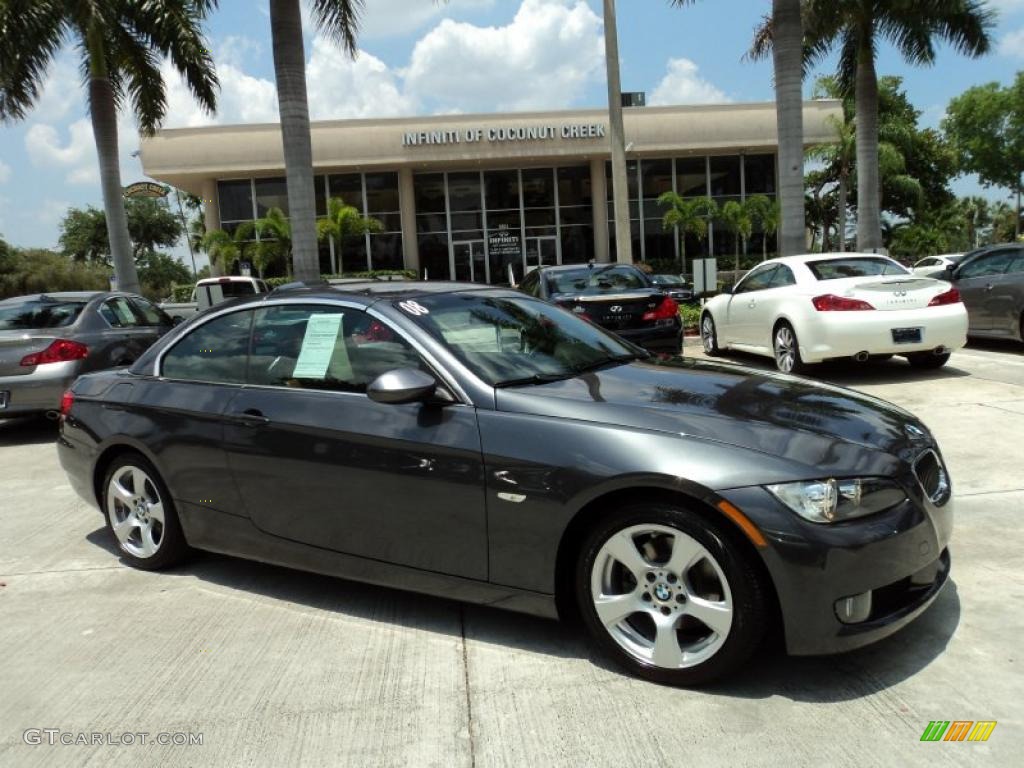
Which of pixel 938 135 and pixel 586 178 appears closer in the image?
pixel 586 178

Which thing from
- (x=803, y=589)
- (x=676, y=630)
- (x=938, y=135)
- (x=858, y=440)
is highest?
(x=938, y=135)

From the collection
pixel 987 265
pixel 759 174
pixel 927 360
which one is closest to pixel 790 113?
pixel 987 265

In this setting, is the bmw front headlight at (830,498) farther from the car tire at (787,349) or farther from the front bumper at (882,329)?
the car tire at (787,349)

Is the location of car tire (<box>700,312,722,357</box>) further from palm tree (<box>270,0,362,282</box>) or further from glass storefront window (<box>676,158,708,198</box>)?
glass storefront window (<box>676,158,708,198</box>)

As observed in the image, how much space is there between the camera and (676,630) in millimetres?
2986

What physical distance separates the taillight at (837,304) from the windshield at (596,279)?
7.43 feet

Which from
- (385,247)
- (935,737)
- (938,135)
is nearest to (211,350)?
(935,737)

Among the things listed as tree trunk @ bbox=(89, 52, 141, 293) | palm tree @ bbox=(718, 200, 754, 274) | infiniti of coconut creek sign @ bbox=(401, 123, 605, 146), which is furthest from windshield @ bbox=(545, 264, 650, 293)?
infiniti of coconut creek sign @ bbox=(401, 123, 605, 146)

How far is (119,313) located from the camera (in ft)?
30.7

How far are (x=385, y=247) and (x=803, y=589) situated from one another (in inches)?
1196

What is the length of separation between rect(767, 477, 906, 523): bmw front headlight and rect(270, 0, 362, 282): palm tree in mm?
10114

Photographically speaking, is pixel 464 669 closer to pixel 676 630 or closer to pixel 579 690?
pixel 579 690

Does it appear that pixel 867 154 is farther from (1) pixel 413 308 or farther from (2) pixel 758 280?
(1) pixel 413 308

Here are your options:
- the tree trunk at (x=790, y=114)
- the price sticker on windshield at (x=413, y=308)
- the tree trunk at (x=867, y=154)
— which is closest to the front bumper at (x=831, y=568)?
the price sticker on windshield at (x=413, y=308)
